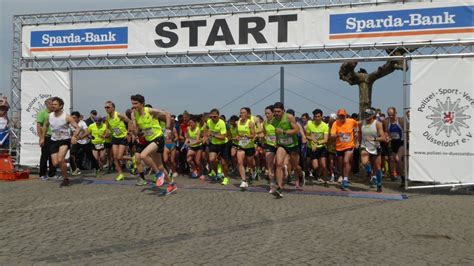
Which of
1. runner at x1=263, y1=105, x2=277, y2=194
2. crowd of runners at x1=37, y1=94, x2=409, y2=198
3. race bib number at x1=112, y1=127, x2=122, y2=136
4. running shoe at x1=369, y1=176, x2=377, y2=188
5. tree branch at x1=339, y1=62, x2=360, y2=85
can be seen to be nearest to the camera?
crowd of runners at x1=37, y1=94, x2=409, y2=198

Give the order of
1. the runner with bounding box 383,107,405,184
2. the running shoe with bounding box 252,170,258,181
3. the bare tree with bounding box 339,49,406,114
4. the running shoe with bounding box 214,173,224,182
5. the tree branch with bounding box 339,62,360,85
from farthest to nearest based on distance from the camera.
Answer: the tree branch with bounding box 339,62,360,85 < the bare tree with bounding box 339,49,406,114 < the running shoe with bounding box 252,170,258,181 < the running shoe with bounding box 214,173,224,182 < the runner with bounding box 383,107,405,184

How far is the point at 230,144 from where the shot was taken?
40.3 ft

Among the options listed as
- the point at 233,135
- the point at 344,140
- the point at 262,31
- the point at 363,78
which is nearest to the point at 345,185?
the point at 344,140

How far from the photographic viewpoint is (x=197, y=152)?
12562mm

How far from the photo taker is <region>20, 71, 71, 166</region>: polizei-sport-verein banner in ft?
44.3

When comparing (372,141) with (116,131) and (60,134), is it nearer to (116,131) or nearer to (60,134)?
(116,131)

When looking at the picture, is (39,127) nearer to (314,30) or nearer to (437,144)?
(314,30)

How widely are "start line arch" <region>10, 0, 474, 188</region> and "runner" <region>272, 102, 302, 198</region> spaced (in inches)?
104

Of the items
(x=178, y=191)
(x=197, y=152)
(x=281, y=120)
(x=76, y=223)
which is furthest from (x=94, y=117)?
(x=76, y=223)

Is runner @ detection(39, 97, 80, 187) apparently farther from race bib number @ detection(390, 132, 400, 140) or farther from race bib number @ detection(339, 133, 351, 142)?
race bib number @ detection(390, 132, 400, 140)

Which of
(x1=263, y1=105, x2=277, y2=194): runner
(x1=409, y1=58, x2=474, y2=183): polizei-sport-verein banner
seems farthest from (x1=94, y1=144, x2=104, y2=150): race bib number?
(x1=409, y1=58, x2=474, y2=183): polizei-sport-verein banner

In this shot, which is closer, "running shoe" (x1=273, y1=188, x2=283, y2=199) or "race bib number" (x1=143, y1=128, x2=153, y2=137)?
"running shoe" (x1=273, y1=188, x2=283, y2=199)

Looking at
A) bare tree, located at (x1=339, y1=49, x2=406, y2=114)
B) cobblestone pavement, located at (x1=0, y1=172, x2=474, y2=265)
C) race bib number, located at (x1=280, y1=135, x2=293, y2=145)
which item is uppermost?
bare tree, located at (x1=339, y1=49, x2=406, y2=114)

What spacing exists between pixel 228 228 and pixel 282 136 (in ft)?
11.6
